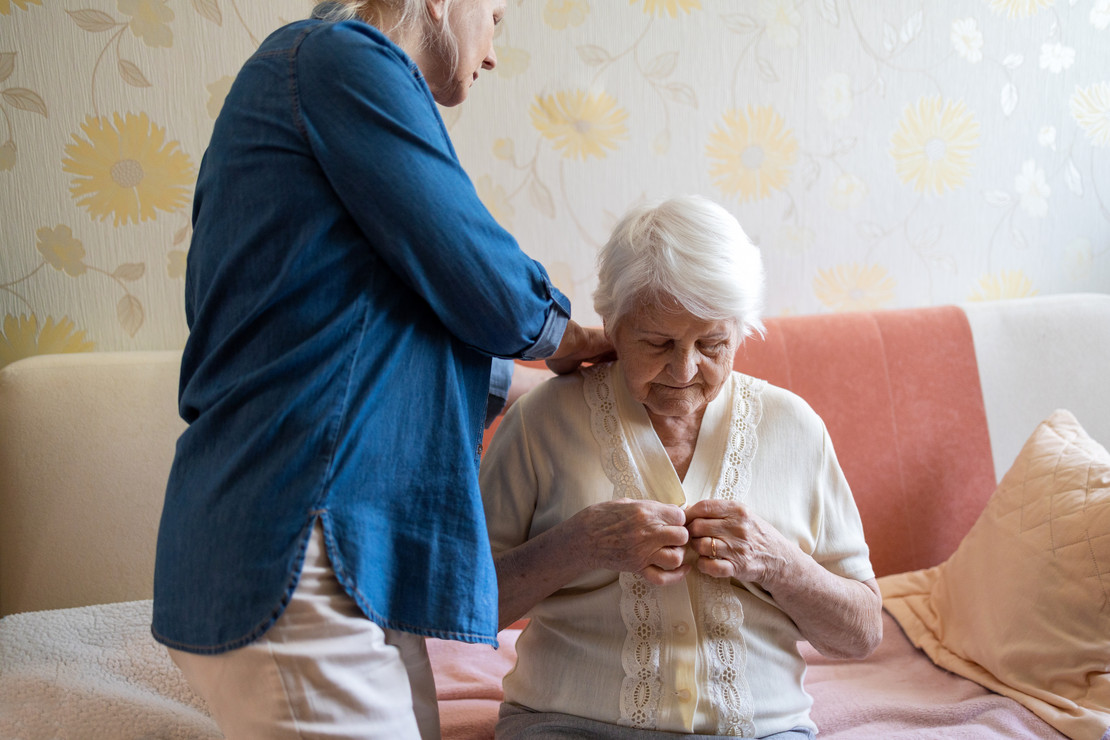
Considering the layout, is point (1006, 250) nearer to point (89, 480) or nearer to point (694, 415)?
point (694, 415)

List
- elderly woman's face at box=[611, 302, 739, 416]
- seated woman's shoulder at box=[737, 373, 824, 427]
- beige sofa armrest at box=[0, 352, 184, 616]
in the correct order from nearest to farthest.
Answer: elderly woman's face at box=[611, 302, 739, 416], seated woman's shoulder at box=[737, 373, 824, 427], beige sofa armrest at box=[0, 352, 184, 616]

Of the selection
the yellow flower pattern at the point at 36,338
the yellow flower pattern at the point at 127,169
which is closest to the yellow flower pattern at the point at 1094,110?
the yellow flower pattern at the point at 127,169

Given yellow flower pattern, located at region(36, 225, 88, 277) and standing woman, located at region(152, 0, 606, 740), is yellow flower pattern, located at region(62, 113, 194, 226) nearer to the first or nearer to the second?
yellow flower pattern, located at region(36, 225, 88, 277)

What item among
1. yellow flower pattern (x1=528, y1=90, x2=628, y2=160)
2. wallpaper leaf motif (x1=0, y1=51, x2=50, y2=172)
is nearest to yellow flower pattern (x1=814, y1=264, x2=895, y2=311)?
yellow flower pattern (x1=528, y1=90, x2=628, y2=160)

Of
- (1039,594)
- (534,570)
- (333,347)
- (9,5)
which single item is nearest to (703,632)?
(534,570)

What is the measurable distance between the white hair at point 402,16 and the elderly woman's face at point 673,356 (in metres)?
0.51

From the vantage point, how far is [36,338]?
6.61 feet

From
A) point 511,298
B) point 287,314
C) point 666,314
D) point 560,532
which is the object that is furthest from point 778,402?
point 287,314

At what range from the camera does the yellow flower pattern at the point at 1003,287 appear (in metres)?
2.50

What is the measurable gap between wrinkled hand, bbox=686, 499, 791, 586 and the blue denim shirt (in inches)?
14.2

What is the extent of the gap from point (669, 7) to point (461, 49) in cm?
122

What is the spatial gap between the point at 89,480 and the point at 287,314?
123cm

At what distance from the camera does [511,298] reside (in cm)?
101

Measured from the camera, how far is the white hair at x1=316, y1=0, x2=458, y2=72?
1.08 metres
